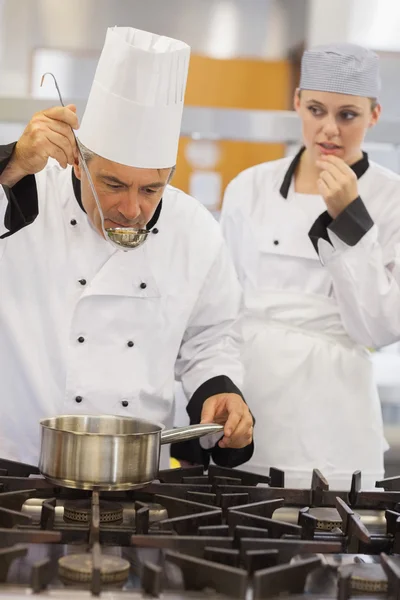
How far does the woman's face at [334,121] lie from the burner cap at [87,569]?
1.42 m

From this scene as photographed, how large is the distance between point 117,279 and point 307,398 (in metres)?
0.64

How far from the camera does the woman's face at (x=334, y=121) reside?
226cm

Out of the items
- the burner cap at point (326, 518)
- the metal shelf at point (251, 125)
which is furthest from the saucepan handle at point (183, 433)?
the metal shelf at point (251, 125)

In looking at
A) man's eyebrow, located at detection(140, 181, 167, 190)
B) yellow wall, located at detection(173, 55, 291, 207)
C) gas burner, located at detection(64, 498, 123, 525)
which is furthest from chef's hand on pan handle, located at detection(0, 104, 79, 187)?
yellow wall, located at detection(173, 55, 291, 207)

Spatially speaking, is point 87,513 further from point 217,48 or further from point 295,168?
point 217,48

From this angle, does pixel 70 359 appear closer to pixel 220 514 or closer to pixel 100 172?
pixel 100 172

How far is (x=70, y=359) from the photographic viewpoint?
1776 millimetres

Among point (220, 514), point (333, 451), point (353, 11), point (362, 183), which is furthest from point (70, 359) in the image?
point (353, 11)

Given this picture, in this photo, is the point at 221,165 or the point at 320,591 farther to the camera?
the point at 221,165

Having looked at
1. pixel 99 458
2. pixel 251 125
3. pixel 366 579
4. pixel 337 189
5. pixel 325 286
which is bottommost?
pixel 366 579

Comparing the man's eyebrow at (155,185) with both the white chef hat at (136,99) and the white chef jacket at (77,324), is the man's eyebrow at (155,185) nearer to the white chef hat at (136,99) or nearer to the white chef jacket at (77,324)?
the white chef hat at (136,99)

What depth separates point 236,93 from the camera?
119 inches

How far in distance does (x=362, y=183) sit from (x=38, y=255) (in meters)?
0.92

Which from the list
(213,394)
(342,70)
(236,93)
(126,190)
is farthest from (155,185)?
(236,93)
